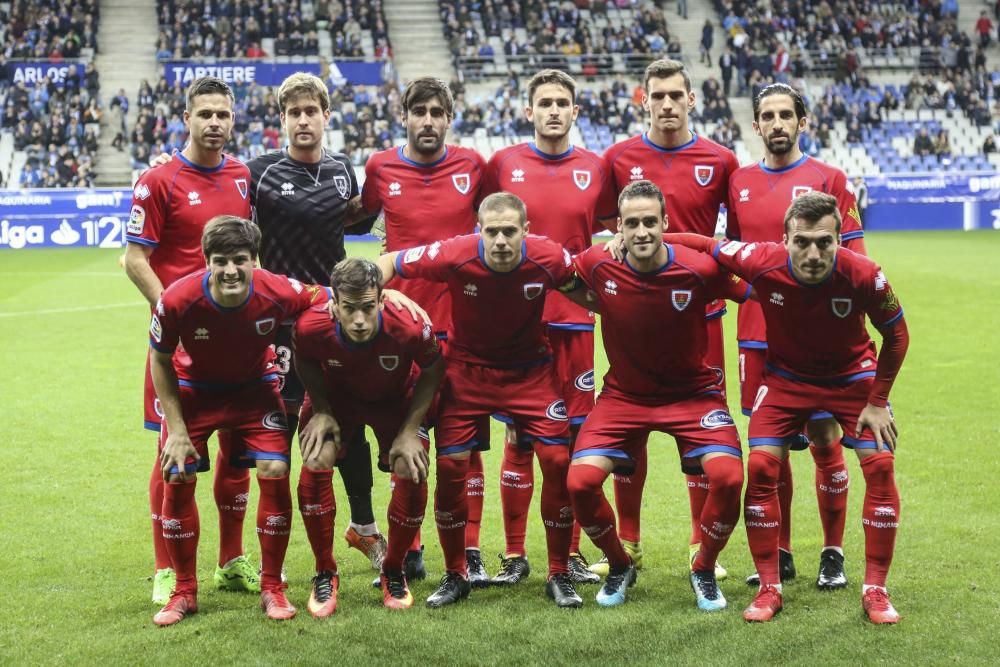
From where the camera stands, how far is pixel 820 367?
5.38m

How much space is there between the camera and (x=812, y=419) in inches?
215

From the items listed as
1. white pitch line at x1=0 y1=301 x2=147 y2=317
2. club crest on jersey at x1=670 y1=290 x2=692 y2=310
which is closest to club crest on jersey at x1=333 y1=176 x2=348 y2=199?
club crest on jersey at x1=670 y1=290 x2=692 y2=310

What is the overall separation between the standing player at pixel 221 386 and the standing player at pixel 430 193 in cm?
86


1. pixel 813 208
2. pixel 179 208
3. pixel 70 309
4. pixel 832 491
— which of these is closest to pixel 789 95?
pixel 813 208

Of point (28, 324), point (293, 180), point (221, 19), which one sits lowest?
point (28, 324)

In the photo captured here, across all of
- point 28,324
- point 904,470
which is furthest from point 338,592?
point 28,324

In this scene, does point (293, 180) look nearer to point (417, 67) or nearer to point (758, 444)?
point (758, 444)

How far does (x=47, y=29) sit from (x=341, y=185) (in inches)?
1311

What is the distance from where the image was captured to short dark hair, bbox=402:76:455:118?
6000 millimetres

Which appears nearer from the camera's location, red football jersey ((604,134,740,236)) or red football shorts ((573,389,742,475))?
red football shorts ((573,389,742,475))

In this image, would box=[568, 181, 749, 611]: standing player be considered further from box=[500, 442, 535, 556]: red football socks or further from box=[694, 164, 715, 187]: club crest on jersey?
box=[694, 164, 715, 187]: club crest on jersey

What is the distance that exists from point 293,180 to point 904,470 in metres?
4.49

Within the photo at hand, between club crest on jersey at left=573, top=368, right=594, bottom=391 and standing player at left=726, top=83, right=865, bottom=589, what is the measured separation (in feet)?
2.59

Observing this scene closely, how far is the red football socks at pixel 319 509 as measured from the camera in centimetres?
537
